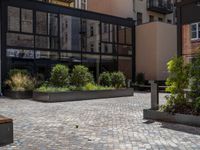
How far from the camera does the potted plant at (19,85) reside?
61.5 ft

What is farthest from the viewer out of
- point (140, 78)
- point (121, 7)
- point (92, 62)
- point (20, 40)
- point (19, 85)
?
point (121, 7)

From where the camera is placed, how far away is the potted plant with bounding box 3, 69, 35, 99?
1873 centimetres

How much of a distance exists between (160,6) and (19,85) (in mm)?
23590

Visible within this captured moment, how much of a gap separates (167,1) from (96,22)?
1509cm

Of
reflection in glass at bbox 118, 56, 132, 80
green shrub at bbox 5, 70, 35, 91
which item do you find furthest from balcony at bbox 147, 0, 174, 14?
green shrub at bbox 5, 70, 35, 91

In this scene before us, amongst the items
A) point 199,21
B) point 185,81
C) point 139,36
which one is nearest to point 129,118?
Result: point 185,81

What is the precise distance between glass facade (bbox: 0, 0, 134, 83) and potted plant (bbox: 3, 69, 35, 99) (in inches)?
68.0

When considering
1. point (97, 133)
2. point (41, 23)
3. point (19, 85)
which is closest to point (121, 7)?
point (41, 23)

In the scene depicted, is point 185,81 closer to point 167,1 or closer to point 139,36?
point 139,36

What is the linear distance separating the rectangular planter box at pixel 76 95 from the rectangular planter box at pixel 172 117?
23.4 ft

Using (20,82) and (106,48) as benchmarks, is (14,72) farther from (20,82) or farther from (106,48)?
(106,48)

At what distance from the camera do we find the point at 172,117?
9859 mm

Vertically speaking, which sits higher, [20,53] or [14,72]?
[20,53]

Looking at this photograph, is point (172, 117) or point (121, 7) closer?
point (172, 117)
